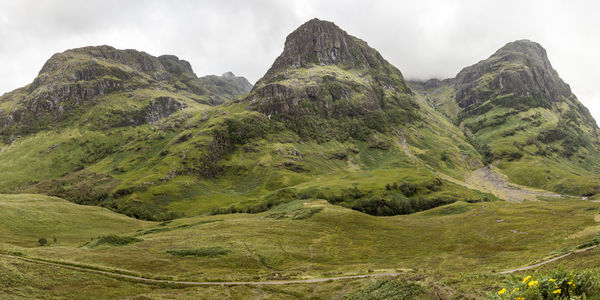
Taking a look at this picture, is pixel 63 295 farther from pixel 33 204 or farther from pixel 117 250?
pixel 33 204

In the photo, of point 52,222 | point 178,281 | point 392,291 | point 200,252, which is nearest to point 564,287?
point 392,291

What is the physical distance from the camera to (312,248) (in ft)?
296

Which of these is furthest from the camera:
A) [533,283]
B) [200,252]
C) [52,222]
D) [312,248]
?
[52,222]

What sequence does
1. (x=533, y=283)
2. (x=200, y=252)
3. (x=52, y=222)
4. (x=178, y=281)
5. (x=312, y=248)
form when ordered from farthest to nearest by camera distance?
(x=52, y=222) < (x=312, y=248) < (x=200, y=252) < (x=178, y=281) < (x=533, y=283)

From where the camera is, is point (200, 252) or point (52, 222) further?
point (52, 222)

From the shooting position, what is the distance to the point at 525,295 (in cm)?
1539

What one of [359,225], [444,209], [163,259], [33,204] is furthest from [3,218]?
[444,209]

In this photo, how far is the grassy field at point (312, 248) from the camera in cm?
4684

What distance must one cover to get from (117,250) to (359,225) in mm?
83540

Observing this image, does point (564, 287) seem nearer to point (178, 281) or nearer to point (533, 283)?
point (533, 283)

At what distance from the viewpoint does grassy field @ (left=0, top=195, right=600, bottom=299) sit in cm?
4684

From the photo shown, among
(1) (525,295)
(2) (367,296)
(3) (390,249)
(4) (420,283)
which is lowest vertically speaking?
(3) (390,249)

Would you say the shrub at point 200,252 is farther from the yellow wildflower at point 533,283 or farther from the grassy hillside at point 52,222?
the yellow wildflower at point 533,283

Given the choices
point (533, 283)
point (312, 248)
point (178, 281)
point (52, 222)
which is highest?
point (533, 283)
